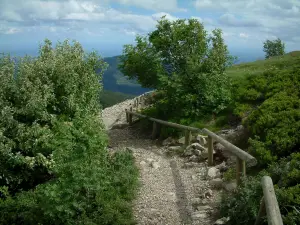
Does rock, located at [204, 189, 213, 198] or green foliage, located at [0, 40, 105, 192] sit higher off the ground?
green foliage, located at [0, 40, 105, 192]

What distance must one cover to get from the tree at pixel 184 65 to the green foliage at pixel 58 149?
13.2 ft

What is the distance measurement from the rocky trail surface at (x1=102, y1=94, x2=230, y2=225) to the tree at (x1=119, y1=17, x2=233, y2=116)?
3449 millimetres

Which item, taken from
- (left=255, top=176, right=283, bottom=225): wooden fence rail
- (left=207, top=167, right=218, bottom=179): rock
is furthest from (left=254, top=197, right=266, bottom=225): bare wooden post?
(left=207, top=167, right=218, bottom=179): rock

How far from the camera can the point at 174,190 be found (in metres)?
10.3

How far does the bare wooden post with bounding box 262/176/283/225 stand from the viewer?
518 cm

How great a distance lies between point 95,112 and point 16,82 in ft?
12.5

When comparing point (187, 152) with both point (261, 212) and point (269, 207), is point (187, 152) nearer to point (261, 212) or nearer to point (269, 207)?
point (261, 212)

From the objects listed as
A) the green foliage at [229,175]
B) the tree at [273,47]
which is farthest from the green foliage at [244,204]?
the tree at [273,47]

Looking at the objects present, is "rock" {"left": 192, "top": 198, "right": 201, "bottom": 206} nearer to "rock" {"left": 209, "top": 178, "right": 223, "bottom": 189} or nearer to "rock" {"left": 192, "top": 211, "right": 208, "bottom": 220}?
"rock" {"left": 192, "top": 211, "right": 208, "bottom": 220}

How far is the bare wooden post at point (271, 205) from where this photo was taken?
5.18 m

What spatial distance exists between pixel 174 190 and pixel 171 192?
174mm

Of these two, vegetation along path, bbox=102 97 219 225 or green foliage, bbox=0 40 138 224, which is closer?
vegetation along path, bbox=102 97 219 225

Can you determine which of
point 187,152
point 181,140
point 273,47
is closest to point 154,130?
point 181,140

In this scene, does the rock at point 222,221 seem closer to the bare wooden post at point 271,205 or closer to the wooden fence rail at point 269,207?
the wooden fence rail at point 269,207
